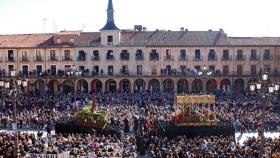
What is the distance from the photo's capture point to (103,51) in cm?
6719

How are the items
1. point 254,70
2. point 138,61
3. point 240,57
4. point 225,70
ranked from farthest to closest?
point 138,61 < point 240,57 < point 225,70 < point 254,70

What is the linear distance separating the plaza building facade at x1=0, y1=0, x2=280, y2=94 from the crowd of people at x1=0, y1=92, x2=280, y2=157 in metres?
6.04

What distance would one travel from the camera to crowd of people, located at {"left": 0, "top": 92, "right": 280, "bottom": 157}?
2950cm

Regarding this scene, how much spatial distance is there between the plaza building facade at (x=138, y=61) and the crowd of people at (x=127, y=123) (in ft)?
19.8

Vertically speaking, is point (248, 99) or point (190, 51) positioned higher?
point (190, 51)

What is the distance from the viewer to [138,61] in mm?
66875

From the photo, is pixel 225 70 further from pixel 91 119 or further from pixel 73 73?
pixel 91 119

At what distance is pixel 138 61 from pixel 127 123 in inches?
981

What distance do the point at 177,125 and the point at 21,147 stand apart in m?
12.2

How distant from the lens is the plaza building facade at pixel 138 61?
66312 mm

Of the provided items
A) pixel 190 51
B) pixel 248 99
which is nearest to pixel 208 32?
pixel 190 51

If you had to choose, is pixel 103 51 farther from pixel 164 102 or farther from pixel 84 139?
pixel 84 139

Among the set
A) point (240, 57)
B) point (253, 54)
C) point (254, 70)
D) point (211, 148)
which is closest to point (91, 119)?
point (211, 148)

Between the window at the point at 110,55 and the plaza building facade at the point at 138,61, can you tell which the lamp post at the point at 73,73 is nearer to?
the plaza building facade at the point at 138,61
